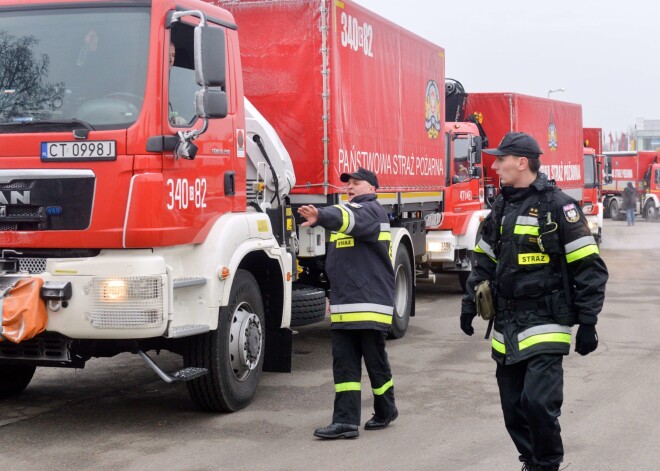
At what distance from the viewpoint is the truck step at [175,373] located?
21.5 feet

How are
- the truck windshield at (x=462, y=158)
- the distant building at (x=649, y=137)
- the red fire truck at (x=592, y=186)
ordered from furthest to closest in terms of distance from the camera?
the distant building at (x=649, y=137), the red fire truck at (x=592, y=186), the truck windshield at (x=462, y=158)

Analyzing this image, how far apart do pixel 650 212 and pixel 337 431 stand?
40.9m

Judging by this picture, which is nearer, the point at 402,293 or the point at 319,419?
the point at 319,419

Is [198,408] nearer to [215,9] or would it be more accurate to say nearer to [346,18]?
[215,9]

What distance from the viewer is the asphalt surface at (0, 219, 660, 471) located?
6156 mm

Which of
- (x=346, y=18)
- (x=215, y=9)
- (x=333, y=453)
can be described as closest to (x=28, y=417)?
(x=333, y=453)

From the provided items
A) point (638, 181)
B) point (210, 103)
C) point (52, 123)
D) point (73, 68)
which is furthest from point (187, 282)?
point (638, 181)

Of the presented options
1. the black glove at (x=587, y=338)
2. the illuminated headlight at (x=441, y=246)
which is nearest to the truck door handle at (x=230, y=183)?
the black glove at (x=587, y=338)

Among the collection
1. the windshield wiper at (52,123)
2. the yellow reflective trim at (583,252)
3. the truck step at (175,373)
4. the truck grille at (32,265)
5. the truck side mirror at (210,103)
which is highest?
the truck side mirror at (210,103)

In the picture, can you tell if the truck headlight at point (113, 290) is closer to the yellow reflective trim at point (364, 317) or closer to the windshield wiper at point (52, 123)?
the windshield wiper at point (52, 123)

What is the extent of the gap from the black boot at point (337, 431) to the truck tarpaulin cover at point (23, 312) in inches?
74.7

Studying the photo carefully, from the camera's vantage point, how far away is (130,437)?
6777mm

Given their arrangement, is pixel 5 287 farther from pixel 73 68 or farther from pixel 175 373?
pixel 73 68

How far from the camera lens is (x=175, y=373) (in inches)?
265
